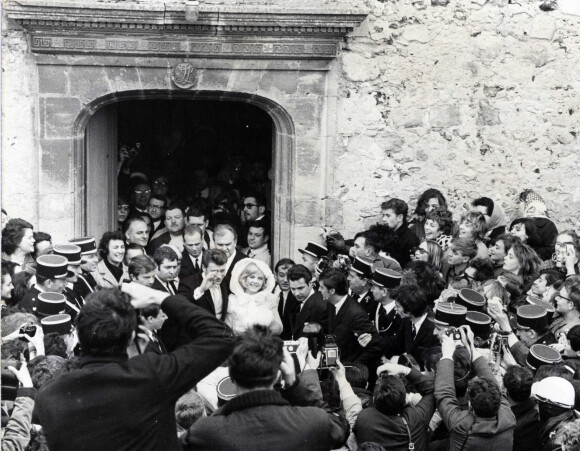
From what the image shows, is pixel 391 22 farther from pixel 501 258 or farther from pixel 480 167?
pixel 501 258

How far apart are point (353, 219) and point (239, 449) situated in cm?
582

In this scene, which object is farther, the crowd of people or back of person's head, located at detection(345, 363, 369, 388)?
back of person's head, located at detection(345, 363, 369, 388)

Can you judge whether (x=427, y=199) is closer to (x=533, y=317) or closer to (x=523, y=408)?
(x=533, y=317)

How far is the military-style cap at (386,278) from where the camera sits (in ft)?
22.9

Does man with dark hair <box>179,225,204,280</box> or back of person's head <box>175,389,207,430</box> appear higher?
man with dark hair <box>179,225,204,280</box>

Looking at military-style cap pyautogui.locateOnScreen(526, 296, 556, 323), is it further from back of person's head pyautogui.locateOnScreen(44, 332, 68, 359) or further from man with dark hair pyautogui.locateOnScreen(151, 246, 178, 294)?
back of person's head pyautogui.locateOnScreen(44, 332, 68, 359)

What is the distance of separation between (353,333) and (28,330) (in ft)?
7.92

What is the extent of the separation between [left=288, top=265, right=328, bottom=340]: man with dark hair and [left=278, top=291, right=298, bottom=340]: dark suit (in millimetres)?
124

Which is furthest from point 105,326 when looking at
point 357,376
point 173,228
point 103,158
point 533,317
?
point 103,158

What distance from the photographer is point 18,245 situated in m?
7.67

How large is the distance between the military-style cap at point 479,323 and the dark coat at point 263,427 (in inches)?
86.2

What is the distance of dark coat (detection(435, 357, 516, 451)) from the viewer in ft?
15.4

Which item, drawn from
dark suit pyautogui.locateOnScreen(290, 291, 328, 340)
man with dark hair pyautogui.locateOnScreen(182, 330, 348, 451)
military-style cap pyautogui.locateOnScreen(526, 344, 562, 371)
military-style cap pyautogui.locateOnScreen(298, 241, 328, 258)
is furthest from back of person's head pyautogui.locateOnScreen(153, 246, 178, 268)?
man with dark hair pyautogui.locateOnScreen(182, 330, 348, 451)

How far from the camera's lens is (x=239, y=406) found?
357 cm
